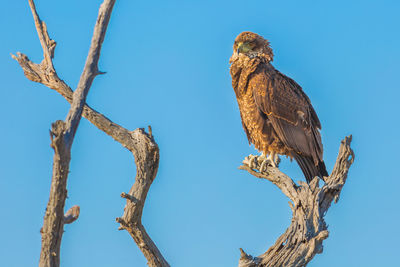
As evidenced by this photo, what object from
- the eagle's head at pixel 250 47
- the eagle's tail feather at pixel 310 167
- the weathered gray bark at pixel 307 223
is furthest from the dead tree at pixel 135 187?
the eagle's head at pixel 250 47

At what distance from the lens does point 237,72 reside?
26.6ft

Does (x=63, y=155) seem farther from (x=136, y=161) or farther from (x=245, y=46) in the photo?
(x=245, y=46)

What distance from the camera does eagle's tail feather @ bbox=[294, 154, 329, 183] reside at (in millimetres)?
7355

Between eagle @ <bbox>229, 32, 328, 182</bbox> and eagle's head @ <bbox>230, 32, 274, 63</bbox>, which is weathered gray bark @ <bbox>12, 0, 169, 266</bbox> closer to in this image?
eagle @ <bbox>229, 32, 328, 182</bbox>

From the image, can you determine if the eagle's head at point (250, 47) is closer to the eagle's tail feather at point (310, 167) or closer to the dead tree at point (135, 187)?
the eagle's tail feather at point (310, 167)

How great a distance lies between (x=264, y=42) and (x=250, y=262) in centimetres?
392

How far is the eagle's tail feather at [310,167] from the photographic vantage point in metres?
7.36

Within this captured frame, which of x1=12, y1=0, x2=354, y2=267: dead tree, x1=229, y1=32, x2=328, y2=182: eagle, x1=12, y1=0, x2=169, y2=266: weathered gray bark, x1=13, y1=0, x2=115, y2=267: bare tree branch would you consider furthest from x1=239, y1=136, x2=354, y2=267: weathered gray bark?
x1=13, y1=0, x2=115, y2=267: bare tree branch

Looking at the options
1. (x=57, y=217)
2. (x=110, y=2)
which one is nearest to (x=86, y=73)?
(x=110, y=2)

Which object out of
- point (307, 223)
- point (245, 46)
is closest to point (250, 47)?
point (245, 46)

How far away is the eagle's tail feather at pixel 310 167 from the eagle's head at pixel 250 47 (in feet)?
5.43

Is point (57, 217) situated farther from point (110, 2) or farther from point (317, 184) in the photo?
point (317, 184)

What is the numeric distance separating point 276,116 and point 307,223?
7.38ft

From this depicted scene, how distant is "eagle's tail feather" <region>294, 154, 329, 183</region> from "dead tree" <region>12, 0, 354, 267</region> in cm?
73
